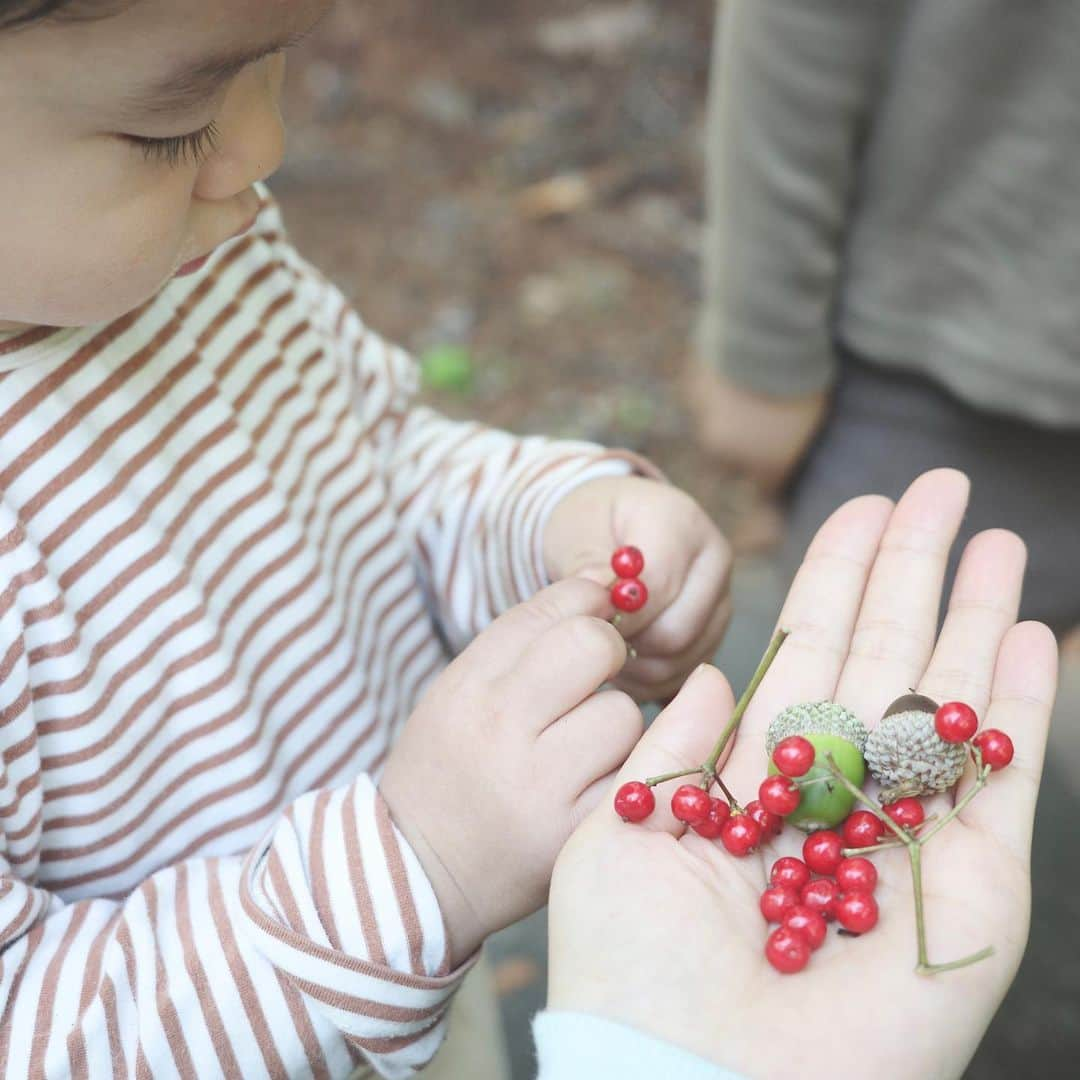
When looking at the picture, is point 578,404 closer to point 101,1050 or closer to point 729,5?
point 729,5

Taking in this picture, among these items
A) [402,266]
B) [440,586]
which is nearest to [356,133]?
[402,266]

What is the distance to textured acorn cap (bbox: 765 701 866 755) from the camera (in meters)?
0.87

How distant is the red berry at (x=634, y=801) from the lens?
792 millimetres

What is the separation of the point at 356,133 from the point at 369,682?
2.67 metres

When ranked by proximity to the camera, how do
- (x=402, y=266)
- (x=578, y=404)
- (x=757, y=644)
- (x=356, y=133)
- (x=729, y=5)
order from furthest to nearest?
(x=356, y=133) < (x=402, y=266) < (x=578, y=404) < (x=757, y=644) < (x=729, y=5)

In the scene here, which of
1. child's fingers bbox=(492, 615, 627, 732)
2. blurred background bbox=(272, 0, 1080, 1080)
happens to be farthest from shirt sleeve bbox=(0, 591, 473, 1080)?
blurred background bbox=(272, 0, 1080, 1080)

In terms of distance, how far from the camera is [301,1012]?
823 mm

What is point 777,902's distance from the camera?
2.57ft

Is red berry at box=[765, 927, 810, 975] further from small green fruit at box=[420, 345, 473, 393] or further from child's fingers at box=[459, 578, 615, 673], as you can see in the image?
small green fruit at box=[420, 345, 473, 393]

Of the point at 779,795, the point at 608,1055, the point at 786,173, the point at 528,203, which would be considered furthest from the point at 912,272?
the point at 528,203

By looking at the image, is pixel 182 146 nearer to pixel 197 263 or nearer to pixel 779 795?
pixel 197 263

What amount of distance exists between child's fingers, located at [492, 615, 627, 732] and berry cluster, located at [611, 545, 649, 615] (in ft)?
0.30

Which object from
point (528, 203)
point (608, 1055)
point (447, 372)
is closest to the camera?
point (608, 1055)

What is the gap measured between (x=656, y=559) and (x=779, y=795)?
28cm
